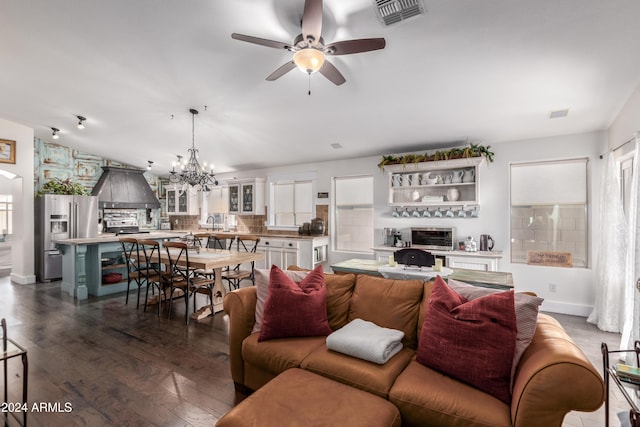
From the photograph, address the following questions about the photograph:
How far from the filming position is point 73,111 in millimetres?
4938

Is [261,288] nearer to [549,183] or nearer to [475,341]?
[475,341]

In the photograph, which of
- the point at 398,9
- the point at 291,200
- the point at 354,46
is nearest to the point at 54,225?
the point at 291,200

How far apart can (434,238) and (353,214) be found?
5.15ft

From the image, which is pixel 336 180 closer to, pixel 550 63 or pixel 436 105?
pixel 436 105

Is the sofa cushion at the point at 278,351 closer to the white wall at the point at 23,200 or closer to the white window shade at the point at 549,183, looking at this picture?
the white window shade at the point at 549,183

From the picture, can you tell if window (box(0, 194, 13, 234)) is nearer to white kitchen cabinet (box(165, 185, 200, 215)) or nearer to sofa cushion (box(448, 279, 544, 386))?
white kitchen cabinet (box(165, 185, 200, 215))

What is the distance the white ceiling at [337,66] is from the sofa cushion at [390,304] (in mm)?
2032

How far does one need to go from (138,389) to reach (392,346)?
194 cm

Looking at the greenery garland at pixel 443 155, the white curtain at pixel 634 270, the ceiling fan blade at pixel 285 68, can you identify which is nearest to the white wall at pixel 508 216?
the greenery garland at pixel 443 155

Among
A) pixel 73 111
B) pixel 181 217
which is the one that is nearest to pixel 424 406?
pixel 73 111

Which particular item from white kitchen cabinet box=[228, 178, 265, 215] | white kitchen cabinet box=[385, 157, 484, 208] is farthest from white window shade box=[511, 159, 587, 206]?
white kitchen cabinet box=[228, 178, 265, 215]

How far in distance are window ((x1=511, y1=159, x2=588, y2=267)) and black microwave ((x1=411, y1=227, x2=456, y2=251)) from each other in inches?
33.1

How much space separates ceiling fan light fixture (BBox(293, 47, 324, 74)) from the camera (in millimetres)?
2045

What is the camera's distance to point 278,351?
1979 mm
